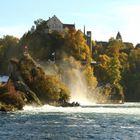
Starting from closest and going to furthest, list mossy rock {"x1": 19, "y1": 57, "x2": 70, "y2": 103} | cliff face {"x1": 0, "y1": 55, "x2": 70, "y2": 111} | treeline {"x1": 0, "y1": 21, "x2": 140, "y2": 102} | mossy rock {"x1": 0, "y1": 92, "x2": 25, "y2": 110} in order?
mossy rock {"x1": 0, "y1": 92, "x2": 25, "y2": 110}, cliff face {"x1": 0, "y1": 55, "x2": 70, "y2": 111}, mossy rock {"x1": 19, "y1": 57, "x2": 70, "y2": 103}, treeline {"x1": 0, "y1": 21, "x2": 140, "y2": 102}

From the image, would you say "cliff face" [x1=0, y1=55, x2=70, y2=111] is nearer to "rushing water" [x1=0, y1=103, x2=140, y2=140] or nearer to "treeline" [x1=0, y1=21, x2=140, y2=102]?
"treeline" [x1=0, y1=21, x2=140, y2=102]

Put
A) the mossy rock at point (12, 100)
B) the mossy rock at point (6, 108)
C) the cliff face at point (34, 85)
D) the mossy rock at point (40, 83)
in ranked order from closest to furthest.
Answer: the mossy rock at point (6, 108) < the mossy rock at point (12, 100) < the cliff face at point (34, 85) < the mossy rock at point (40, 83)

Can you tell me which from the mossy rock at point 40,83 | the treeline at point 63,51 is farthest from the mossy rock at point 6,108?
the treeline at point 63,51

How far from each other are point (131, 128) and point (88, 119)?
16.6 meters

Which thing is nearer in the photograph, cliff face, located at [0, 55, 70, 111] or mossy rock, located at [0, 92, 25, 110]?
mossy rock, located at [0, 92, 25, 110]

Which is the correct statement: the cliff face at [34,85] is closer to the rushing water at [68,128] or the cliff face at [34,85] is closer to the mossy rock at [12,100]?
the mossy rock at [12,100]

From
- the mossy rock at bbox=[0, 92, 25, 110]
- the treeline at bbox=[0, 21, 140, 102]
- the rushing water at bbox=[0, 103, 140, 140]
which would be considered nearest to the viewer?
the rushing water at bbox=[0, 103, 140, 140]

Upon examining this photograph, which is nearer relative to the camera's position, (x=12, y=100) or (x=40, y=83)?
(x=12, y=100)

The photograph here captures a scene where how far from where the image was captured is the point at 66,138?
6544 cm

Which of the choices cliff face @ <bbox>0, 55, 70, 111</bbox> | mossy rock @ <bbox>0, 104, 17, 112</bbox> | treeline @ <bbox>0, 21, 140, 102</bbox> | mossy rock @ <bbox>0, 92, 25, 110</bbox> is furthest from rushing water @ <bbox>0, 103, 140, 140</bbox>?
treeline @ <bbox>0, 21, 140, 102</bbox>

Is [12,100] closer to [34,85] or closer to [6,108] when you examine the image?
[6,108]

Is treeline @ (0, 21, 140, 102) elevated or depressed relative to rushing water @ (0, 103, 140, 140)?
elevated

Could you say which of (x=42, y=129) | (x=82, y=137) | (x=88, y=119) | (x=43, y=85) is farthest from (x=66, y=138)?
(x=43, y=85)

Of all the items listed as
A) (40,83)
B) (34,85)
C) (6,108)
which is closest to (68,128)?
(6,108)
